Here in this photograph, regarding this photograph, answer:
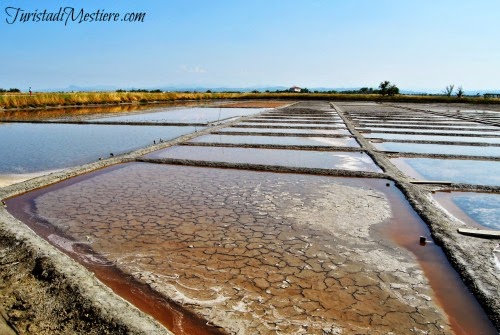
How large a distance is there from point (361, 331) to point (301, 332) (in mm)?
397

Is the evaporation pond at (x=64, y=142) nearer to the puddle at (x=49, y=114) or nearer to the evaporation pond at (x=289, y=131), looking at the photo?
the evaporation pond at (x=289, y=131)

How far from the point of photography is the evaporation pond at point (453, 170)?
6.61 metres

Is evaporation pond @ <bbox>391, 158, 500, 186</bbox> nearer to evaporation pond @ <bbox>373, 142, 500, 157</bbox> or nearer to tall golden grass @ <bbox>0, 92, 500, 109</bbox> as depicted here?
evaporation pond @ <bbox>373, 142, 500, 157</bbox>

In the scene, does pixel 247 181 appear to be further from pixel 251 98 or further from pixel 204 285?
pixel 251 98

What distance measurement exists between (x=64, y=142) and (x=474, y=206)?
10.1m

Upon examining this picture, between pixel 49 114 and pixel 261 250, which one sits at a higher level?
pixel 49 114

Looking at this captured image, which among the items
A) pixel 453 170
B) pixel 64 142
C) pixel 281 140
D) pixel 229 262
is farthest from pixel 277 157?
pixel 64 142

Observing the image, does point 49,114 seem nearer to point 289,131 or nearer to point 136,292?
point 289,131

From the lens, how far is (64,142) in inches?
410

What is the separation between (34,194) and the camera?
5.33 meters

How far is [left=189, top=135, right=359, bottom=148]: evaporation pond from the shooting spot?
1056cm

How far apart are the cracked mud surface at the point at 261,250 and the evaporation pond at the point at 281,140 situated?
462 centimetres

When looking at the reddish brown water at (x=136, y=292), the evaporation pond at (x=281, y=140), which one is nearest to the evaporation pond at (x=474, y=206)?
the reddish brown water at (x=136, y=292)

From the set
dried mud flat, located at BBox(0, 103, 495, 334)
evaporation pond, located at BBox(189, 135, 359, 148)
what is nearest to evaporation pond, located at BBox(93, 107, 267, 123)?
evaporation pond, located at BBox(189, 135, 359, 148)
